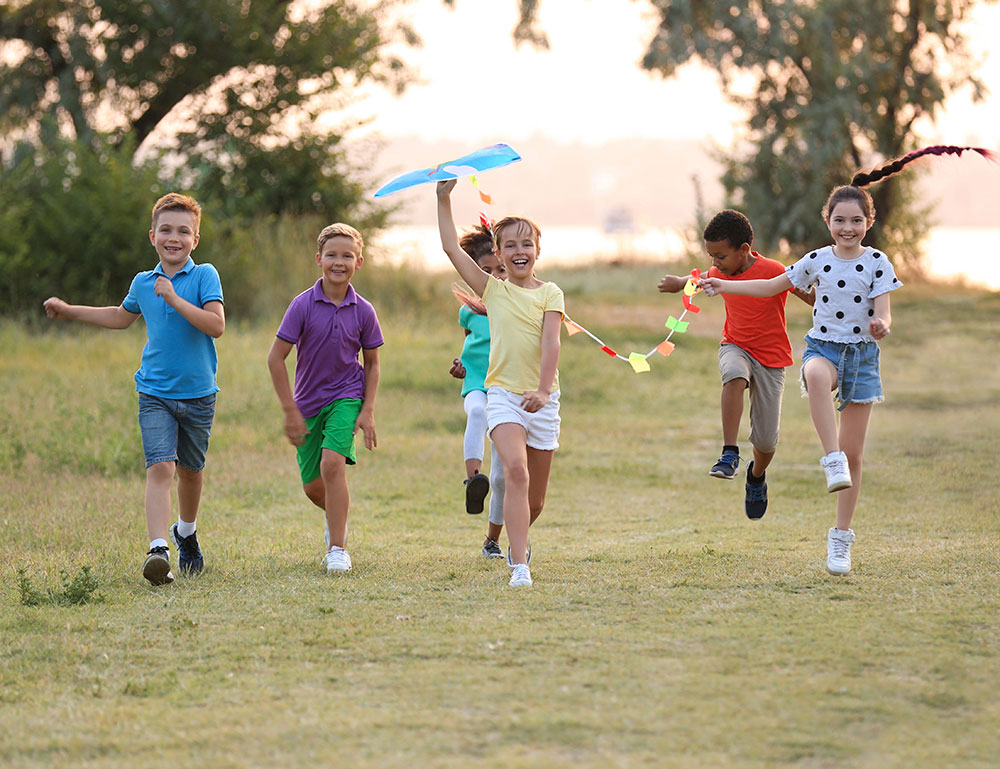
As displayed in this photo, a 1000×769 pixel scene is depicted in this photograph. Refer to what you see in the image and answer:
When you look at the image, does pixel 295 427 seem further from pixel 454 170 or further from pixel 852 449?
pixel 852 449

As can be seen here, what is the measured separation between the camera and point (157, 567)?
255 inches

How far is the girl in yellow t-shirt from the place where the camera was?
6.40 m

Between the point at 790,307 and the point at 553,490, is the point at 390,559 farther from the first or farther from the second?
the point at 790,307

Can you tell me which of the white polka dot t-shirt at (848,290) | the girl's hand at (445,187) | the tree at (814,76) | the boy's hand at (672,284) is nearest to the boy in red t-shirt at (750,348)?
the boy's hand at (672,284)

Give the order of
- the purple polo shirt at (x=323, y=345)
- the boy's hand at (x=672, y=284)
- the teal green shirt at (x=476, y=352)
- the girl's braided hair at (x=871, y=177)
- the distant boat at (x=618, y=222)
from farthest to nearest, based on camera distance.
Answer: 1. the distant boat at (x=618, y=222)
2. the teal green shirt at (x=476, y=352)
3. the boy's hand at (x=672, y=284)
4. the purple polo shirt at (x=323, y=345)
5. the girl's braided hair at (x=871, y=177)

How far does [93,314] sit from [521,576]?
258 centimetres

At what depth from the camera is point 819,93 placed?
90.7 feet

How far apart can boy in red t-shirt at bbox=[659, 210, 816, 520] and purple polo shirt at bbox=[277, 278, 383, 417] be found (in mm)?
2092

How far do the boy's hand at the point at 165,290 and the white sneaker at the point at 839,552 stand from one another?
3.42 metres

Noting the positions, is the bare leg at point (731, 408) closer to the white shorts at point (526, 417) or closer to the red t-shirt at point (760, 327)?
the red t-shirt at point (760, 327)

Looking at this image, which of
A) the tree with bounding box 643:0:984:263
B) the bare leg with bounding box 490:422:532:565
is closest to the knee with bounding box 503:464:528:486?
the bare leg with bounding box 490:422:532:565

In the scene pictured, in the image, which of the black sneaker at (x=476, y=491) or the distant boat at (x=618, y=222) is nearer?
the black sneaker at (x=476, y=491)

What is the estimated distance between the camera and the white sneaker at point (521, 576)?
6.38 m

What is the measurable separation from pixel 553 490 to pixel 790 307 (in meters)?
14.4
